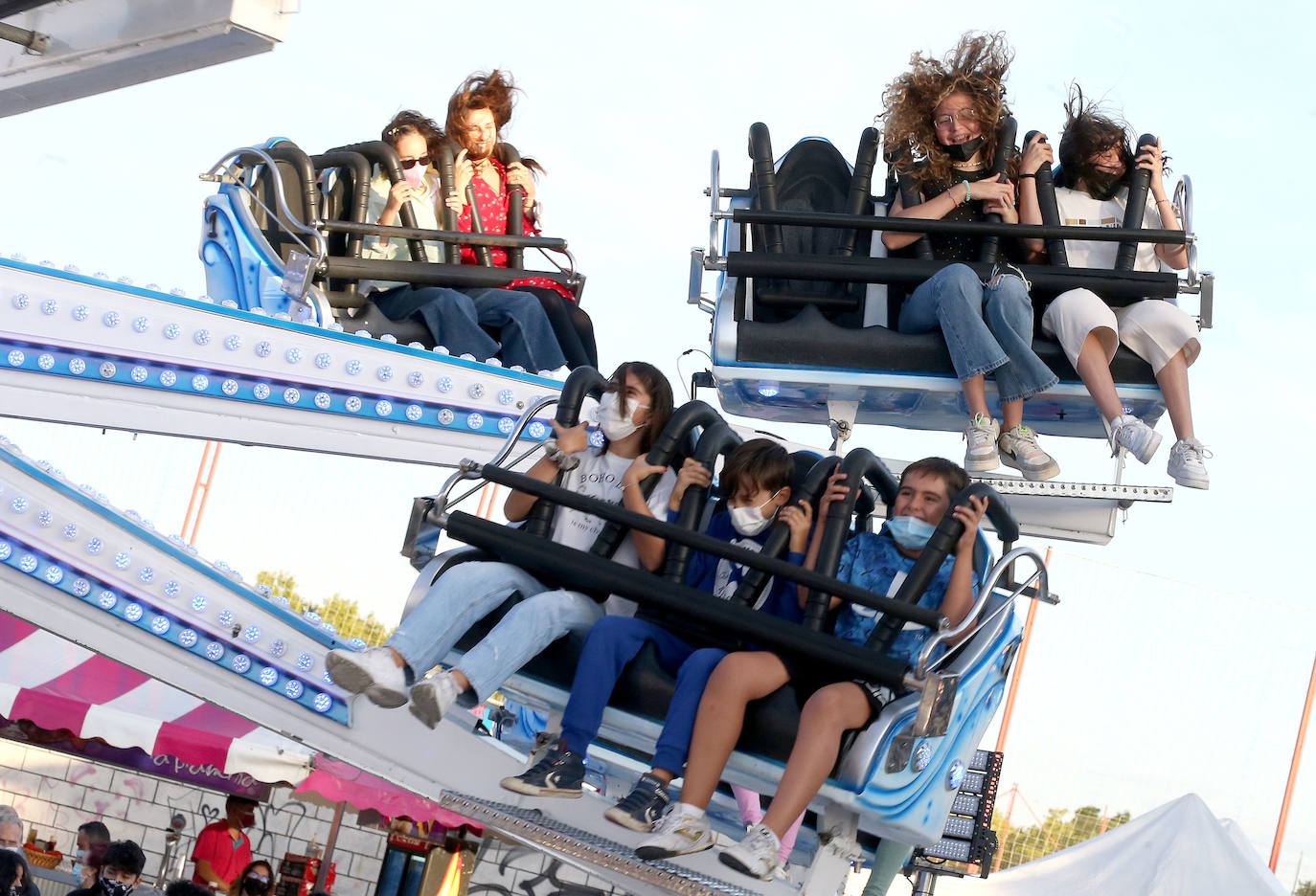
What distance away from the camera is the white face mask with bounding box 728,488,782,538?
3.18 metres

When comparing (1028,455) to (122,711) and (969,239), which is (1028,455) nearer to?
(969,239)

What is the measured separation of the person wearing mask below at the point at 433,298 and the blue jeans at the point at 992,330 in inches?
61.4

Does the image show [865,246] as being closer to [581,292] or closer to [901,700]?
[581,292]

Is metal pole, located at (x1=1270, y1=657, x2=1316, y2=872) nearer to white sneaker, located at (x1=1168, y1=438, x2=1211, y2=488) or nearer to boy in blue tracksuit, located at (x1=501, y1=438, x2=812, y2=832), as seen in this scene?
white sneaker, located at (x1=1168, y1=438, x2=1211, y2=488)

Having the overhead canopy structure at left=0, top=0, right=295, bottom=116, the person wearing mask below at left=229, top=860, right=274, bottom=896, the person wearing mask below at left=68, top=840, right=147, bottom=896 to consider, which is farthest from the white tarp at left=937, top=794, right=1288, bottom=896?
the overhead canopy structure at left=0, top=0, right=295, bottom=116

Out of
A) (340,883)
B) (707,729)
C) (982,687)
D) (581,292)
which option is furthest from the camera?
(340,883)

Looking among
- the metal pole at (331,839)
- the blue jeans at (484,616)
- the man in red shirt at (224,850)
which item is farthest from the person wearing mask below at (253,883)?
the blue jeans at (484,616)

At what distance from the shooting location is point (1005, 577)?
316 centimetres

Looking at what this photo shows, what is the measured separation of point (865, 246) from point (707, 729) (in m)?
2.48

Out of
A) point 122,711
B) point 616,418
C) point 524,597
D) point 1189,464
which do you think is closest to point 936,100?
point 1189,464

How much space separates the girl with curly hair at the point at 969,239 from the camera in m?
4.37

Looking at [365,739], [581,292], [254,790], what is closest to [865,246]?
[581,292]

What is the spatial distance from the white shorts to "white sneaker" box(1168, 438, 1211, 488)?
0.86ft

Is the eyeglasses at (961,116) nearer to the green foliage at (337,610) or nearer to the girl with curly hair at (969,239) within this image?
the girl with curly hair at (969,239)
